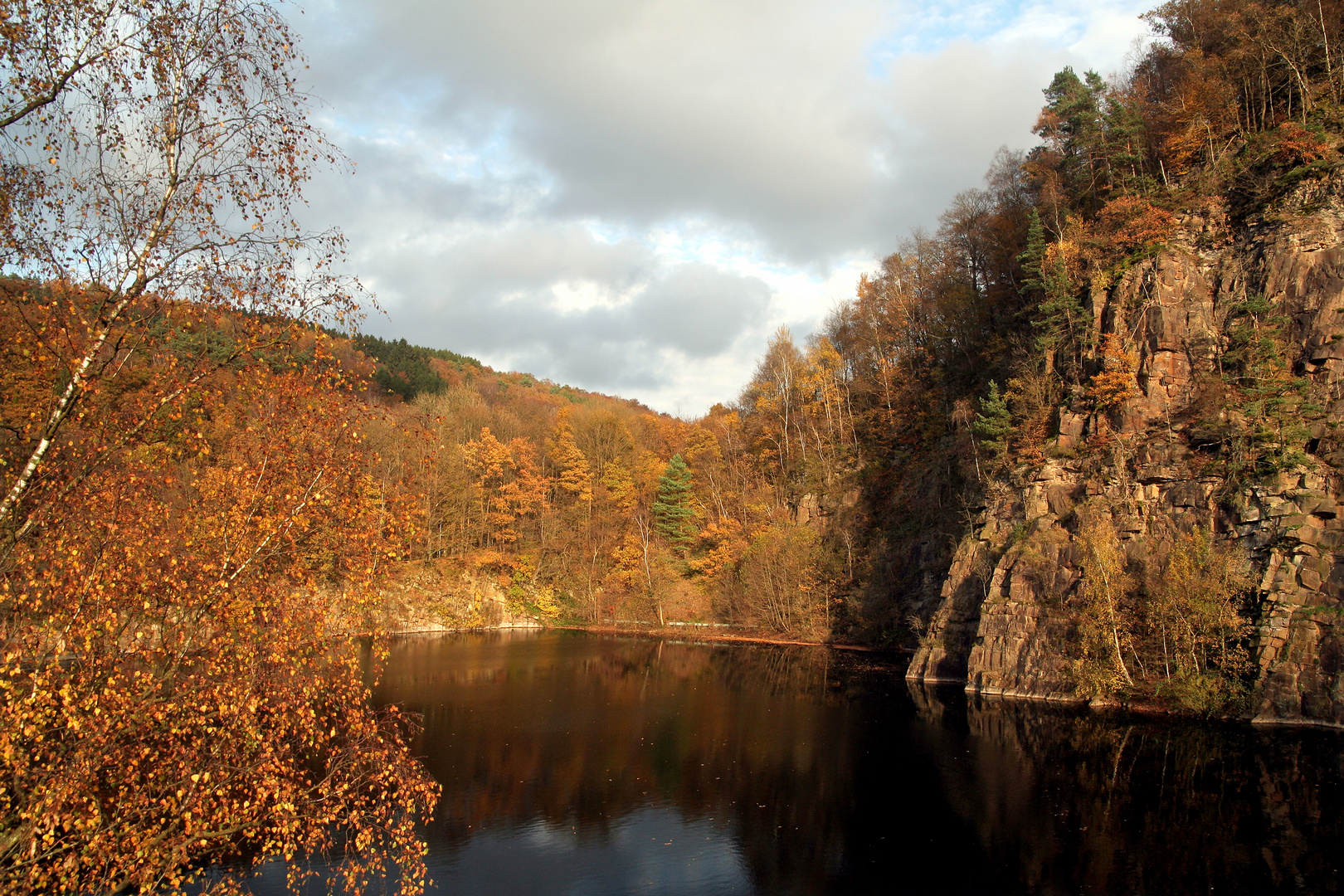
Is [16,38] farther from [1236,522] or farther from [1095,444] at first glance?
[1095,444]

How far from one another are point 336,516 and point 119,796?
2706 mm

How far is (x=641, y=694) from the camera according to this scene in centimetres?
2716

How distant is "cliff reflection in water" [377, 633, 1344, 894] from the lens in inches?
484

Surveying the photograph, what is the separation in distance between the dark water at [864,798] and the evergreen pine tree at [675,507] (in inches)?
909

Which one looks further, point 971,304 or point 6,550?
point 971,304

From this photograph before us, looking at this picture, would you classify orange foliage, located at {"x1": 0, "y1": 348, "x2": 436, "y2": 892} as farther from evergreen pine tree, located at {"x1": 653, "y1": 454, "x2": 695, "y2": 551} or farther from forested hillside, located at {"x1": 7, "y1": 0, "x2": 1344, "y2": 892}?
evergreen pine tree, located at {"x1": 653, "y1": 454, "x2": 695, "y2": 551}

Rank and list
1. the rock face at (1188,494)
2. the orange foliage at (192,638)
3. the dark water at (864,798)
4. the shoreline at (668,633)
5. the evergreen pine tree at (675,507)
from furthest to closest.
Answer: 1. the evergreen pine tree at (675,507)
2. the shoreline at (668,633)
3. the rock face at (1188,494)
4. the dark water at (864,798)
5. the orange foliage at (192,638)

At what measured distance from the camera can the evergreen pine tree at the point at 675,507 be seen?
49.0m

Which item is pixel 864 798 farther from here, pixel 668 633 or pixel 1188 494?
pixel 668 633

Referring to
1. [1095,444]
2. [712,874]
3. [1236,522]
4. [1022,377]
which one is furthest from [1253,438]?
[712,874]

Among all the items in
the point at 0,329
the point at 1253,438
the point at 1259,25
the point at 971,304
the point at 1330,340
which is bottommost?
the point at 0,329

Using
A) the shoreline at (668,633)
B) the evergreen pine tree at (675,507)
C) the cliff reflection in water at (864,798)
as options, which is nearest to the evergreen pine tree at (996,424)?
the cliff reflection in water at (864,798)

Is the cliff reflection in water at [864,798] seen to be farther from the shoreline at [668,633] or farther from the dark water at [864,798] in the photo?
the shoreline at [668,633]

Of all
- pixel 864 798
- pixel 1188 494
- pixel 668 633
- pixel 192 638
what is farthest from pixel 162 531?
pixel 668 633
